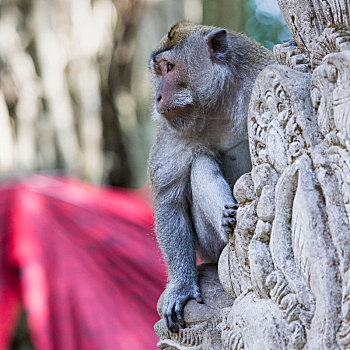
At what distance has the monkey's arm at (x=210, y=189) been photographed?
97.8 inches

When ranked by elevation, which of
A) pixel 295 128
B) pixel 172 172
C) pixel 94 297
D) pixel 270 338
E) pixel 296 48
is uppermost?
pixel 296 48

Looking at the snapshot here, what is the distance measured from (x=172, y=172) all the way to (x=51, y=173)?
4495 millimetres

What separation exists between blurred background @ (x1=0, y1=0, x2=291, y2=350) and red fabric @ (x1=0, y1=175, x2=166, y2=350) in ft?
6.31

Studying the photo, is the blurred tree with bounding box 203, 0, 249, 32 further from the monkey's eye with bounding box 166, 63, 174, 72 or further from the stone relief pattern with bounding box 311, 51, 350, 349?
the stone relief pattern with bounding box 311, 51, 350, 349

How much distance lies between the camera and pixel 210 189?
8.24ft

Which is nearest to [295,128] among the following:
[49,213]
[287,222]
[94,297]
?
[287,222]

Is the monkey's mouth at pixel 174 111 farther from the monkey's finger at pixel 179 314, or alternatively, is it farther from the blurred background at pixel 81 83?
the blurred background at pixel 81 83

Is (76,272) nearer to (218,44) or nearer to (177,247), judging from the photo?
(177,247)

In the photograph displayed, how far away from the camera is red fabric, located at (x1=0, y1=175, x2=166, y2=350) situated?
13.3 feet

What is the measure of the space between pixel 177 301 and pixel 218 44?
4.04ft

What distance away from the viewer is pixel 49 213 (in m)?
4.88

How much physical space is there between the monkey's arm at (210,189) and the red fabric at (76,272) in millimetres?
1737

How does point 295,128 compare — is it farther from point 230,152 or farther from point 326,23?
point 230,152

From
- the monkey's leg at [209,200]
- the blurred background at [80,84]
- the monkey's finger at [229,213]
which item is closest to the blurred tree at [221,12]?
the blurred background at [80,84]
